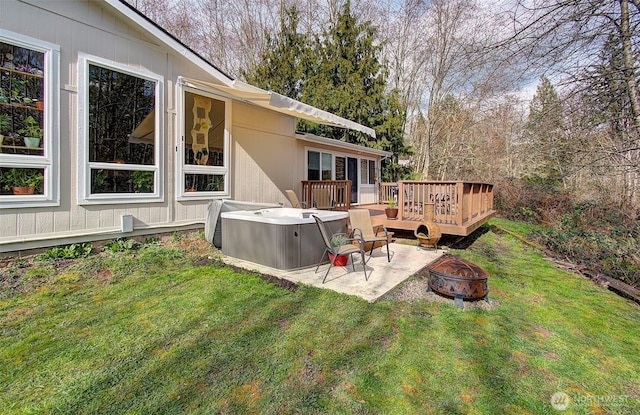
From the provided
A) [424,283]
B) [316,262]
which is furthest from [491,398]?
[316,262]

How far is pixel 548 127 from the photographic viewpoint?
21.8 feet

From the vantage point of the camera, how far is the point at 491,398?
220cm

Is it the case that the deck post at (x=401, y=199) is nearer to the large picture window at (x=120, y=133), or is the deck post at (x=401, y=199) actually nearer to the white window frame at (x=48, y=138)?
the large picture window at (x=120, y=133)

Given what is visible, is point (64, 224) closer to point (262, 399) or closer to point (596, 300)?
point (262, 399)

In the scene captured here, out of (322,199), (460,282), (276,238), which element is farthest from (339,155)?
(460,282)

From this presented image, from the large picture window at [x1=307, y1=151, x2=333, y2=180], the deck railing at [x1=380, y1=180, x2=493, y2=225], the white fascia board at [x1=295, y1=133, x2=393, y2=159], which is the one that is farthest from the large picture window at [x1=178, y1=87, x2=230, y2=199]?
the deck railing at [x1=380, y1=180, x2=493, y2=225]

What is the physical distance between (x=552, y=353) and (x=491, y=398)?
3.75 feet

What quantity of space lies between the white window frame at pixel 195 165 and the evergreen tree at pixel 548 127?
612 cm

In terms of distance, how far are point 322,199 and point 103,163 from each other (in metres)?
5.65

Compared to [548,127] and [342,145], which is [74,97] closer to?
[342,145]

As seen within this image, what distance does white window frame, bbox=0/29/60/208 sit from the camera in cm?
428

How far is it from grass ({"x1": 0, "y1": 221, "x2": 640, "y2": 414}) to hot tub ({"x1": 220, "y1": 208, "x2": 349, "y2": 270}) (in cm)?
57

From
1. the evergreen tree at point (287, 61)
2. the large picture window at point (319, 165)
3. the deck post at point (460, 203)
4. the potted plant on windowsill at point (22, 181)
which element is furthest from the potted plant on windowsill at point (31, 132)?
the evergreen tree at point (287, 61)

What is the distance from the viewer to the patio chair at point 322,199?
938 cm
